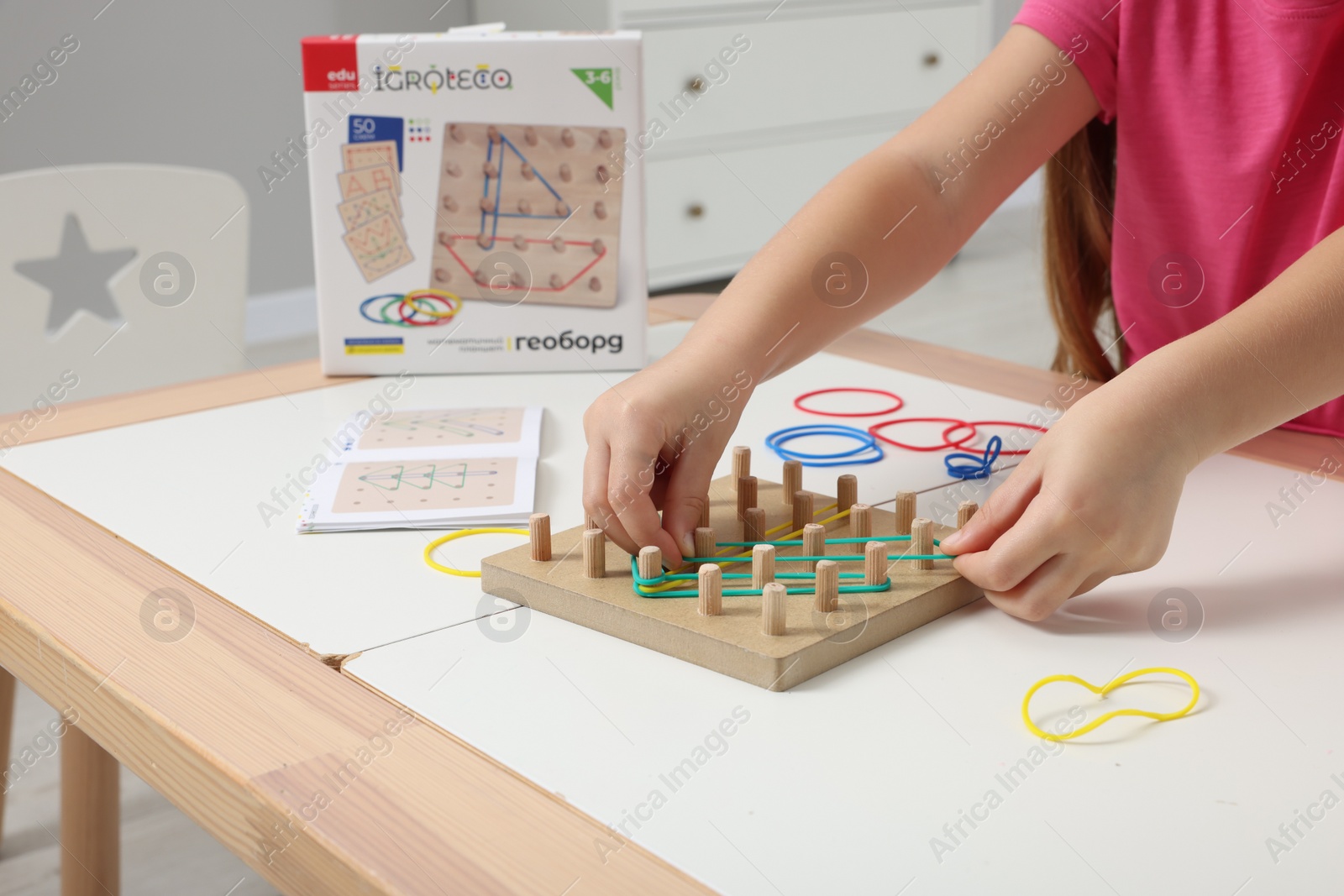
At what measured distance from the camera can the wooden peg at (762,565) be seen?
1.86 feet

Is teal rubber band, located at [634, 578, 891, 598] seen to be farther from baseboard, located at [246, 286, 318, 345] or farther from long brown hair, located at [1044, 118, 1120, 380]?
baseboard, located at [246, 286, 318, 345]

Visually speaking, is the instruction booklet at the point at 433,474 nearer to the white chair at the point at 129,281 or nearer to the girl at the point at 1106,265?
the girl at the point at 1106,265

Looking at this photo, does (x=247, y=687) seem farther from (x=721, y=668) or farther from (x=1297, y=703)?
(x=1297, y=703)

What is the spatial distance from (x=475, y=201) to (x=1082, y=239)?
1.74 ft

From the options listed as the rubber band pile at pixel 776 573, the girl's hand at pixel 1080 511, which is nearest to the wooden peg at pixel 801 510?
the rubber band pile at pixel 776 573

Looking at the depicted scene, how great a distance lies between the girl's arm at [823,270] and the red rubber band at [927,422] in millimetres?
95

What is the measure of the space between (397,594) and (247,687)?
0.11 m

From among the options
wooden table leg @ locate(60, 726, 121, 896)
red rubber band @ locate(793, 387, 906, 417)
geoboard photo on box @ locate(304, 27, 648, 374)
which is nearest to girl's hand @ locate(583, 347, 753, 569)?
red rubber band @ locate(793, 387, 906, 417)

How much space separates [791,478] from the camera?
69cm

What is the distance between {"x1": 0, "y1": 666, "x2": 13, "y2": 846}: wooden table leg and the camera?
1.10 metres

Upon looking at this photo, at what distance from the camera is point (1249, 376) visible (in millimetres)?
598

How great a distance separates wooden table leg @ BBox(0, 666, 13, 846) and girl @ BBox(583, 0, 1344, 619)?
2.52 ft

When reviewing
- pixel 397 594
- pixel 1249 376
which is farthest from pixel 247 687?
pixel 1249 376

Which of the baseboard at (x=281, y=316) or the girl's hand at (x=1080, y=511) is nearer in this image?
the girl's hand at (x=1080, y=511)
